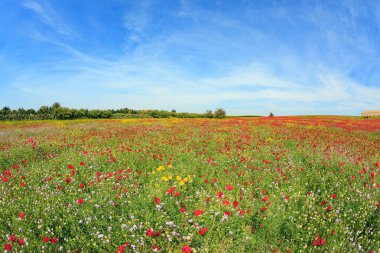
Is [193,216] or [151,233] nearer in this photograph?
[151,233]

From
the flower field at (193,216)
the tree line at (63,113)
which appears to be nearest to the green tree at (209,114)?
the tree line at (63,113)

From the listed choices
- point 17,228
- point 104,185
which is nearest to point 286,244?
point 104,185

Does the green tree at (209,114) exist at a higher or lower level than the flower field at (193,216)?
higher

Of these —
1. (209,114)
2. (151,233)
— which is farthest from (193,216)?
(209,114)

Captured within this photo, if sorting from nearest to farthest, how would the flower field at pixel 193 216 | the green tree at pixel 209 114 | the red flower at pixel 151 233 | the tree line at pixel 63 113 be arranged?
the red flower at pixel 151 233 < the flower field at pixel 193 216 < the tree line at pixel 63 113 < the green tree at pixel 209 114

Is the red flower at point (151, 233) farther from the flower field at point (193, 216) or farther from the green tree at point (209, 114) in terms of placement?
the green tree at point (209, 114)

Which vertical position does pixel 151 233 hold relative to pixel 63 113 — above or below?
below

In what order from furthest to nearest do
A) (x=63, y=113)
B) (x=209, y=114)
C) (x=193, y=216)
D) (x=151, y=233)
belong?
(x=209, y=114), (x=63, y=113), (x=193, y=216), (x=151, y=233)

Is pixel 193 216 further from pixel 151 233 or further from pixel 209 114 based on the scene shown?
pixel 209 114

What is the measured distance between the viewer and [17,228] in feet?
12.1

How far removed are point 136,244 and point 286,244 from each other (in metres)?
2.18

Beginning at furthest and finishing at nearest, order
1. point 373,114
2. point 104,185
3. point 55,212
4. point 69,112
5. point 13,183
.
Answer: point 373,114, point 69,112, point 13,183, point 104,185, point 55,212

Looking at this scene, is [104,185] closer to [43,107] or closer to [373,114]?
[43,107]

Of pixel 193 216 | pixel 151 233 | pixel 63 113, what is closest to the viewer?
pixel 151 233
